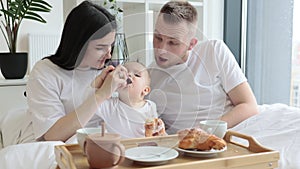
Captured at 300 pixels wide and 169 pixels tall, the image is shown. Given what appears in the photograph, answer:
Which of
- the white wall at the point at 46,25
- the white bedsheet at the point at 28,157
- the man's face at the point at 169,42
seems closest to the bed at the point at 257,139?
the white bedsheet at the point at 28,157

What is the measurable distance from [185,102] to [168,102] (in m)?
0.06

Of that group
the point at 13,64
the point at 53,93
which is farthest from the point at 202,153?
the point at 13,64

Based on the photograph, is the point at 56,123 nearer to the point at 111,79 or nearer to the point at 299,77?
the point at 111,79

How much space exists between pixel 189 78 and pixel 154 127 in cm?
22

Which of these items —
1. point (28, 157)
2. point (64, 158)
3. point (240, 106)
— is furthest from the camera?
point (240, 106)

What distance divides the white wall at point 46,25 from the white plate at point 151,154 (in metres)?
1.64

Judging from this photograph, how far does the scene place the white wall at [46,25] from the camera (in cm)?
229

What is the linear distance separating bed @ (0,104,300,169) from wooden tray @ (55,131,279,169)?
8cm

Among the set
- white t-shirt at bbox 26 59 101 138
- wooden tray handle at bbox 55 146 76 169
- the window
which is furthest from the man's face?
the window

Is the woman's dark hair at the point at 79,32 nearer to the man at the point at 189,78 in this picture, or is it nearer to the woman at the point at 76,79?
the woman at the point at 76,79

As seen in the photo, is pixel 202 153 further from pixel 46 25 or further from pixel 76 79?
pixel 46 25

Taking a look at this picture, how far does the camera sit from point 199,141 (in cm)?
91

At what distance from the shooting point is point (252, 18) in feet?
9.11

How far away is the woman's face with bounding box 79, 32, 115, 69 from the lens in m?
1.00
